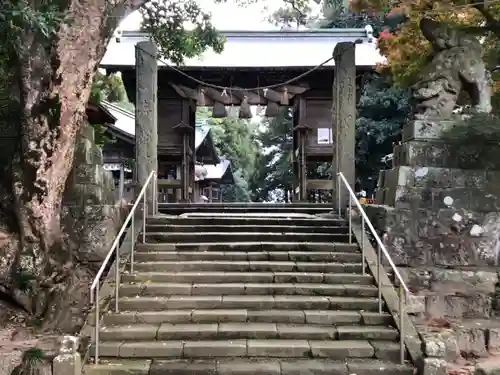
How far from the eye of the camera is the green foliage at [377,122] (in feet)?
55.4

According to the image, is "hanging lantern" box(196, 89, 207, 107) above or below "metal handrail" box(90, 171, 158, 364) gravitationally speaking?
above

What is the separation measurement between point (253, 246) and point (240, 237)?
0.39 m

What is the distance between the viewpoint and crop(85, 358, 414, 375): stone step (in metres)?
4.84

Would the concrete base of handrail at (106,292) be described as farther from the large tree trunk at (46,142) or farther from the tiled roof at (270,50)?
the tiled roof at (270,50)

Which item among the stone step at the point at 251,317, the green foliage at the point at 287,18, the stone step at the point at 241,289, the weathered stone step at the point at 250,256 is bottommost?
the stone step at the point at 251,317

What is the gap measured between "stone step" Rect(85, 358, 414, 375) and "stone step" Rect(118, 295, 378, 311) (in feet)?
2.88

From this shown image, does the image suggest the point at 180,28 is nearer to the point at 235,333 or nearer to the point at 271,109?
the point at 271,109

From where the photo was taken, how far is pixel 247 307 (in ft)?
19.4

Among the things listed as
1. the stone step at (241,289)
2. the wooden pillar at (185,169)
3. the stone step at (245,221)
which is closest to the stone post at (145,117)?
the stone step at (245,221)

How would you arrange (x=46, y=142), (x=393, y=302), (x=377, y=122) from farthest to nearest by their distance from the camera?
(x=377, y=122), (x=46, y=142), (x=393, y=302)

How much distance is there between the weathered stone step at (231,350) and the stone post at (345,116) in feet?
12.1

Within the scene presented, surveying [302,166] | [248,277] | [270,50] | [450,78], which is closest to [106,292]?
[248,277]

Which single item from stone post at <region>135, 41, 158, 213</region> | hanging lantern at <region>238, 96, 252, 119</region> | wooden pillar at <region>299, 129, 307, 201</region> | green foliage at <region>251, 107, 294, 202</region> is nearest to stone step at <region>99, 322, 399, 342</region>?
stone post at <region>135, 41, 158, 213</region>

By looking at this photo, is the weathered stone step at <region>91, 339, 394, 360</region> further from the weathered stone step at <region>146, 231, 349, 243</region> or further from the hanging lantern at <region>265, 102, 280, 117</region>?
the hanging lantern at <region>265, 102, 280, 117</region>
